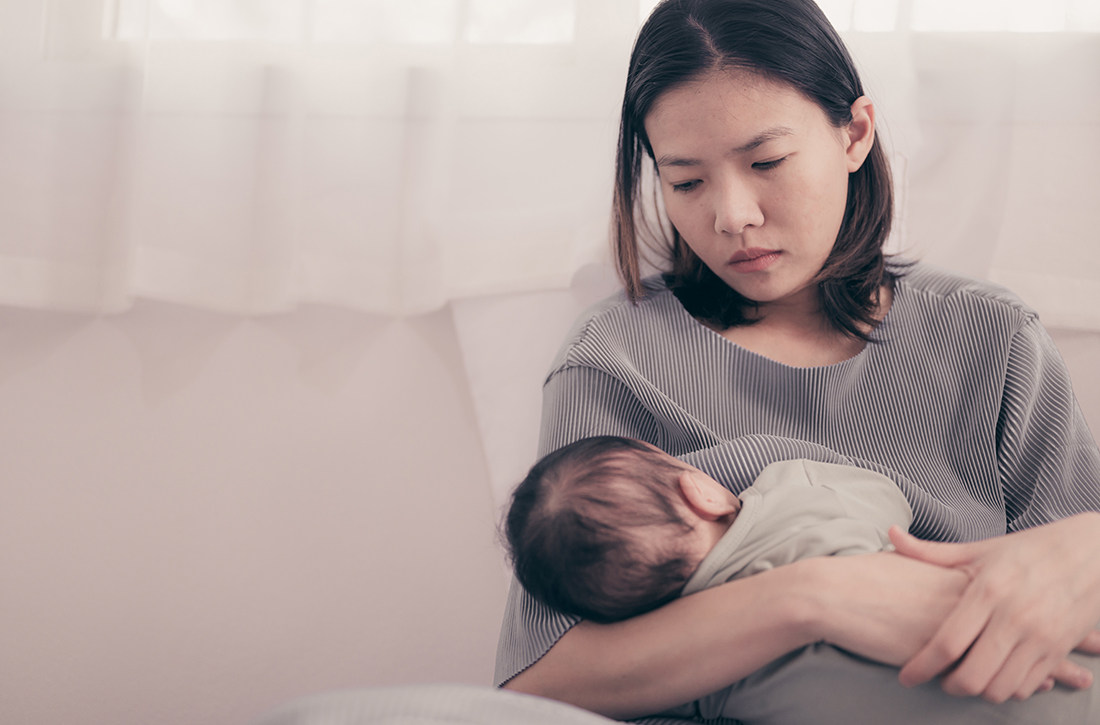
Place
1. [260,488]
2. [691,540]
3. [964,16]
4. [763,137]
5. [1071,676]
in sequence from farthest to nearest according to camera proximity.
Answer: [260,488] < [964,16] < [763,137] < [691,540] < [1071,676]

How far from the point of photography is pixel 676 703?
2.40 feet

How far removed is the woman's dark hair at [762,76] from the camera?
34.8 inches

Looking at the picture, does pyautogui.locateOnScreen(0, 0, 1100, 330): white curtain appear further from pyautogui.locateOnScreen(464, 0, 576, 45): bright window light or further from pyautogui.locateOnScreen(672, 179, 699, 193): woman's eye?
pyautogui.locateOnScreen(672, 179, 699, 193): woman's eye

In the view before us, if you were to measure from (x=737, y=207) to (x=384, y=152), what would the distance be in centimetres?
63

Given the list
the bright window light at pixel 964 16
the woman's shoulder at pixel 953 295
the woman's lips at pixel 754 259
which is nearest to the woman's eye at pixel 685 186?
the woman's lips at pixel 754 259

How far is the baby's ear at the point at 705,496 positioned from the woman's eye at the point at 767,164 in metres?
0.38

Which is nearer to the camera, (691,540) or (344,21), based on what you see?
(691,540)

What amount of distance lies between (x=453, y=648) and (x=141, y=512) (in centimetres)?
62

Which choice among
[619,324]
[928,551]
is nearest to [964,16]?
[619,324]

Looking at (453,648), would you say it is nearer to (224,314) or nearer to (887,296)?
(224,314)

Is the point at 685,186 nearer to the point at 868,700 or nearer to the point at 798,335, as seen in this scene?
the point at 798,335

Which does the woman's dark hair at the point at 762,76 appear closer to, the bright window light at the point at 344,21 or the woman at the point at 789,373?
the woman at the point at 789,373

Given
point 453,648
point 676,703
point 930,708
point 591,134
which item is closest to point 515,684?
point 676,703

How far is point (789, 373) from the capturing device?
959mm
